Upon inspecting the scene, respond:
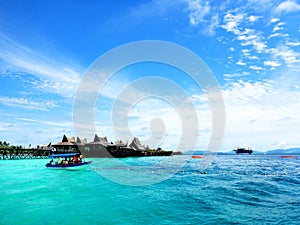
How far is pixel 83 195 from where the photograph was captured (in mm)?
16953

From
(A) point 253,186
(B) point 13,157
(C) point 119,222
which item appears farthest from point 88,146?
(C) point 119,222

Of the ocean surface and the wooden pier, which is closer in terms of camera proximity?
the ocean surface

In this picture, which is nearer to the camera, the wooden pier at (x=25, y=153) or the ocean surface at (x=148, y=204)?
the ocean surface at (x=148, y=204)

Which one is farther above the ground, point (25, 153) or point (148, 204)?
point (25, 153)

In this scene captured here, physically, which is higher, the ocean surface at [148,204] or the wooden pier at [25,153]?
the wooden pier at [25,153]

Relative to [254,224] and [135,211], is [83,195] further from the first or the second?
[254,224]

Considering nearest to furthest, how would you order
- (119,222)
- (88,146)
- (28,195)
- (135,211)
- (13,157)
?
(119,222)
(135,211)
(28,195)
(13,157)
(88,146)

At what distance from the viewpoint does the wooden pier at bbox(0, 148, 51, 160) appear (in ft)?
194

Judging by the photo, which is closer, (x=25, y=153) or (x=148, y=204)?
(x=148, y=204)

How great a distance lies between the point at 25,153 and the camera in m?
62.4

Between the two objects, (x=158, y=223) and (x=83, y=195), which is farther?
(x=83, y=195)

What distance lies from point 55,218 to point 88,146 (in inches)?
2319

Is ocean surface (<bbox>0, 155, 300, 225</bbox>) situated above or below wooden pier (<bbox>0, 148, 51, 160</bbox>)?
below

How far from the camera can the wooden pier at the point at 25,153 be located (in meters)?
59.3
